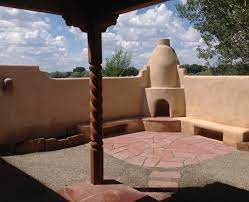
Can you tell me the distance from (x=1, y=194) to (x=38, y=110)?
385cm

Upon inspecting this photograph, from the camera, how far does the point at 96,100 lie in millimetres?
5199

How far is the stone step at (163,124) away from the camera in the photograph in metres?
10.7

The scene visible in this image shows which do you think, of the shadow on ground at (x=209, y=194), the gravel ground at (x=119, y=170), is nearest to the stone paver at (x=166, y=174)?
the gravel ground at (x=119, y=170)

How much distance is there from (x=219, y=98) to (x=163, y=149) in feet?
9.18

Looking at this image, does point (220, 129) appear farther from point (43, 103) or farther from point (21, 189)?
point (21, 189)

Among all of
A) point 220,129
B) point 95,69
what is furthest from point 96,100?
point 220,129

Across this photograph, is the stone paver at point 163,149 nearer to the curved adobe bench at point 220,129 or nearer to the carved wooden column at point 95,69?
the curved adobe bench at point 220,129

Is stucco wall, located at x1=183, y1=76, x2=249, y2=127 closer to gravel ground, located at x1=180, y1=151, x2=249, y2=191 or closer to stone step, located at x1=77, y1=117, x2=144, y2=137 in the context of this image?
gravel ground, located at x1=180, y1=151, x2=249, y2=191

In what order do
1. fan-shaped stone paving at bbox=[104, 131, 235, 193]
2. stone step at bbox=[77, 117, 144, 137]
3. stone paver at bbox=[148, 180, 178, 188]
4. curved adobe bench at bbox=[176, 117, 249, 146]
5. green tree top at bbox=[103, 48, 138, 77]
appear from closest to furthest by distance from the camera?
stone paver at bbox=[148, 180, 178, 188] → fan-shaped stone paving at bbox=[104, 131, 235, 193] → curved adobe bench at bbox=[176, 117, 249, 146] → stone step at bbox=[77, 117, 144, 137] → green tree top at bbox=[103, 48, 138, 77]

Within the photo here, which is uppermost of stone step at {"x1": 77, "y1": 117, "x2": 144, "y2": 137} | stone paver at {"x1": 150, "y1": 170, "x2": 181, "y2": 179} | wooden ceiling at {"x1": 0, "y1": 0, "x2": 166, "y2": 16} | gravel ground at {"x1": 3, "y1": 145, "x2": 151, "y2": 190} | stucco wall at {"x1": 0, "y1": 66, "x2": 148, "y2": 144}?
wooden ceiling at {"x1": 0, "y1": 0, "x2": 166, "y2": 16}

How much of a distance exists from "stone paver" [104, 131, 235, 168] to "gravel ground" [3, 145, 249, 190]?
35cm

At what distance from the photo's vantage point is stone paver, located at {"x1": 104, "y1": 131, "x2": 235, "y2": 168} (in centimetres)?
748

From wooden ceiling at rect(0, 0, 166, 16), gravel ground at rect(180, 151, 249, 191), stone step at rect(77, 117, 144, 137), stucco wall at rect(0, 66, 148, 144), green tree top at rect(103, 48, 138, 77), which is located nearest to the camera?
wooden ceiling at rect(0, 0, 166, 16)

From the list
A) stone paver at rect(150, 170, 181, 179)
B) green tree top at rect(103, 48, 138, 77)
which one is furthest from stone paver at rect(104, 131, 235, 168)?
green tree top at rect(103, 48, 138, 77)
